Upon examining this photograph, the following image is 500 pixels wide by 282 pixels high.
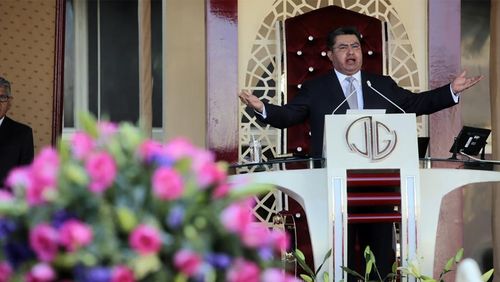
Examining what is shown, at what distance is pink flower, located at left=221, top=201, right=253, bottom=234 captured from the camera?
0.96 metres

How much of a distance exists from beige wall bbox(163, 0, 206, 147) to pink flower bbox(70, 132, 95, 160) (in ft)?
14.0

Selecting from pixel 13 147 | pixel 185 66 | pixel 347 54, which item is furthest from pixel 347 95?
pixel 13 147

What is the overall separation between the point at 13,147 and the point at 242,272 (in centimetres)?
390

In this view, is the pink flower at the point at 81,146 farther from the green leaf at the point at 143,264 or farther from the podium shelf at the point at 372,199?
the podium shelf at the point at 372,199

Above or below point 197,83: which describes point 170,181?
below

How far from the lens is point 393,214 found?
11.1 ft

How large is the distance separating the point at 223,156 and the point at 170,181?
417 cm

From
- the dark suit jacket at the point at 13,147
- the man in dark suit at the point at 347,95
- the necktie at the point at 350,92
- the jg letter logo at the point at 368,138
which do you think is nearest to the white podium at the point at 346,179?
the jg letter logo at the point at 368,138

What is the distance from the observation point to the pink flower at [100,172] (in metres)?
0.94

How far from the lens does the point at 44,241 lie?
93cm

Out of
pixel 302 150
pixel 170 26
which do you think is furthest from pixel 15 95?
pixel 302 150

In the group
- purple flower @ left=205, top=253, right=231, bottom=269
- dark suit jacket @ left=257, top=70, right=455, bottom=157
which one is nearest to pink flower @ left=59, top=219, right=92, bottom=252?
purple flower @ left=205, top=253, right=231, bottom=269

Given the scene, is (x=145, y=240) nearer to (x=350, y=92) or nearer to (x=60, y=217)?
(x=60, y=217)

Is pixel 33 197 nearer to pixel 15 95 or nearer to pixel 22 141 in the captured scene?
pixel 22 141
